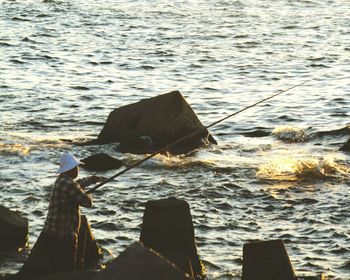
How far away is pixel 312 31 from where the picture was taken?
35344 mm

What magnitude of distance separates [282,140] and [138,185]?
461 centimetres

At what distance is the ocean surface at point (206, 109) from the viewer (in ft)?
46.2

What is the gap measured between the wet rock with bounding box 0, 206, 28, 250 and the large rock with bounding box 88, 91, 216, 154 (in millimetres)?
5615

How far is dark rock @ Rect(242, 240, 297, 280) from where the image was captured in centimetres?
1031

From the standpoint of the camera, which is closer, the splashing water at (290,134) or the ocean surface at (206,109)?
the ocean surface at (206,109)

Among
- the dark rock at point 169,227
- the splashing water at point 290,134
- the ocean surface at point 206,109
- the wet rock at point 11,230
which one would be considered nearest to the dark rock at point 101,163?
the ocean surface at point 206,109

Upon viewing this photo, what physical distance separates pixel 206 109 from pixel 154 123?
539 cm

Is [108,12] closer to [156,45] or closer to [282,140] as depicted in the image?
[156,45]

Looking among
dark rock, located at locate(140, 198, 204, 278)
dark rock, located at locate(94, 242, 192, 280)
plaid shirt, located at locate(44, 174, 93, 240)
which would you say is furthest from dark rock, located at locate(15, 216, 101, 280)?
dark rock, located at locate(94, 242, 192, 280)

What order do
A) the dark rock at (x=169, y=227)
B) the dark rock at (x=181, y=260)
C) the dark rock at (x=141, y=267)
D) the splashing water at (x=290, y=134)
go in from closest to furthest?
the dark rock at (x=141, y=267), the dark rock at (x=181, y=260), the dark rock at (x=169, y=227), the splashing water at (x=290, y=134)

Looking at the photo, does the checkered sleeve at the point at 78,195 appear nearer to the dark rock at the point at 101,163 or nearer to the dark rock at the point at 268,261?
the dark rock at the point at 268,261

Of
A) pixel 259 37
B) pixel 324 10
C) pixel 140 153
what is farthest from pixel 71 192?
pixel 324 10

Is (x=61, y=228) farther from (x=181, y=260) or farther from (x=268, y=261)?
(x=268, y=261)

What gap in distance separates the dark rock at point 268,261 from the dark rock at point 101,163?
685 centimetres
